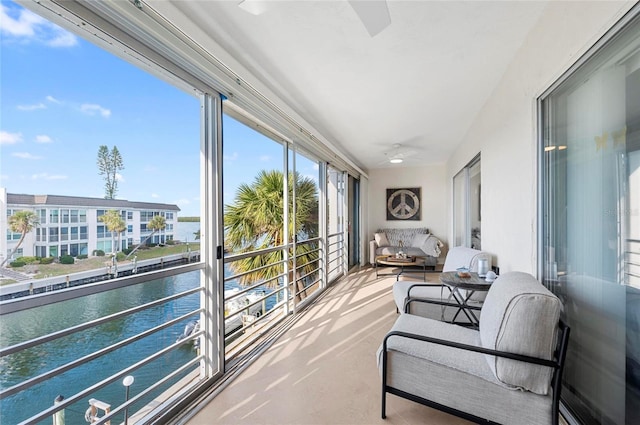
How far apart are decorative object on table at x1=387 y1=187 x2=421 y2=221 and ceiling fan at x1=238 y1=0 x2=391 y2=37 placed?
5455 mm

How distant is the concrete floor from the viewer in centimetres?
158

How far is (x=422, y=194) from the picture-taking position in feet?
21.4

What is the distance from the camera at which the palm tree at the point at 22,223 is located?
1.01 metres

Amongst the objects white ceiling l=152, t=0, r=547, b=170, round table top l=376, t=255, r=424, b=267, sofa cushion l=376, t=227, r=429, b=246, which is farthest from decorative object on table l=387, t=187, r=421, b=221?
Answer: white ceiling l=152, t=0, r=547, b=170

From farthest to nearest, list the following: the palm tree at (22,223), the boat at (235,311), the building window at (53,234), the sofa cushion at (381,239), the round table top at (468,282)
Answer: the sofa cushion at (381,239), the round table top at (468,282), the boat at (235,311), the building window at (53,234), the palm tree at (22,223)

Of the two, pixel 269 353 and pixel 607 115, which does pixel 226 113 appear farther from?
pixel 607 115

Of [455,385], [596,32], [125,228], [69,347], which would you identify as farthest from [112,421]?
[596,32]

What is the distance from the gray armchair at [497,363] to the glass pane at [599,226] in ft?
0.56

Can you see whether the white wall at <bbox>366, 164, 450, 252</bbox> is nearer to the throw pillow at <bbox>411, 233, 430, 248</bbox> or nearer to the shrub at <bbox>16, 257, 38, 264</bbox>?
the throw pillow at <bbox>411, 233, 430, 248</bbox>

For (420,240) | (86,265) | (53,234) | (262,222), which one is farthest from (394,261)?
(53,234)

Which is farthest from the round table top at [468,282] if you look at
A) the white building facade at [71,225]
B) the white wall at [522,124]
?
the white building facade at [71,225]

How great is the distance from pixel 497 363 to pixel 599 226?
0.78 m

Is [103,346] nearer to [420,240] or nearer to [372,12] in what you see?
[372,12]

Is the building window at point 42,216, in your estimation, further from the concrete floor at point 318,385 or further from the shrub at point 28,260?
the concrete floor at point 318,385
